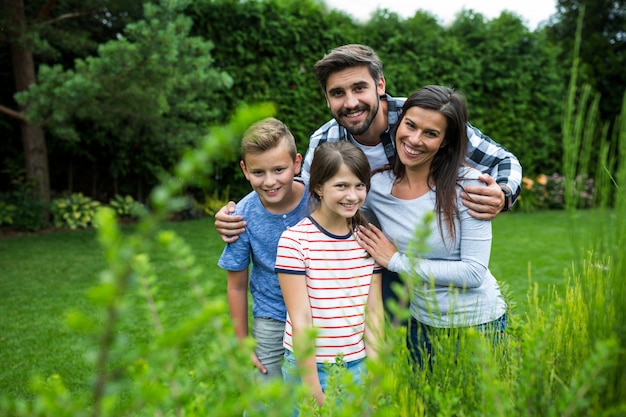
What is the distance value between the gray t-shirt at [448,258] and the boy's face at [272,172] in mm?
438

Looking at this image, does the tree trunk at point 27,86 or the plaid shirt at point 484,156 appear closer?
the plaid shirt at point 484,156

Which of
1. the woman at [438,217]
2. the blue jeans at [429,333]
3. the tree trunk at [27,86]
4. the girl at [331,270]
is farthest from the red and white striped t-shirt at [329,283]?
the tree trunk at [27,86]

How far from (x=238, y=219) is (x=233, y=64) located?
7.54m

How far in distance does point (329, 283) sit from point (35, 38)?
7076mm

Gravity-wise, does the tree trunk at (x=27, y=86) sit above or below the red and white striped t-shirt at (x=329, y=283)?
above

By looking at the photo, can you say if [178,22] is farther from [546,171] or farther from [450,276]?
[546,171]

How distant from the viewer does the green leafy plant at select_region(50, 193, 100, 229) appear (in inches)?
351

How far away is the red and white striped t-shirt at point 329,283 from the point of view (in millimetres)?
2201

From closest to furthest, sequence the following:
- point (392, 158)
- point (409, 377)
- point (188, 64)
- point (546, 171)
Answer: point (409, 377) → point (392, 158) → point (188, 64) → point (546, 171)

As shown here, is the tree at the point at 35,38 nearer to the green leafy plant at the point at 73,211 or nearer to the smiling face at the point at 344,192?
the green leafy plant at the point at 73,211

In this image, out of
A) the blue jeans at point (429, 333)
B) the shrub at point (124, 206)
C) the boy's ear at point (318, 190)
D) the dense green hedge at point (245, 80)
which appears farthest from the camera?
the shrub at point (124, 206)

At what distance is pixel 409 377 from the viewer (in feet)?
5.43

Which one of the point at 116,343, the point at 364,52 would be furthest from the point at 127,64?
the point at 116,343

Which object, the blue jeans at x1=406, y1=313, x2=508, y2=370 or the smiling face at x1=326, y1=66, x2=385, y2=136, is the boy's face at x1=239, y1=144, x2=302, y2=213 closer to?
the smiling face at x1=326, y1=66, x2=385, y2=136
